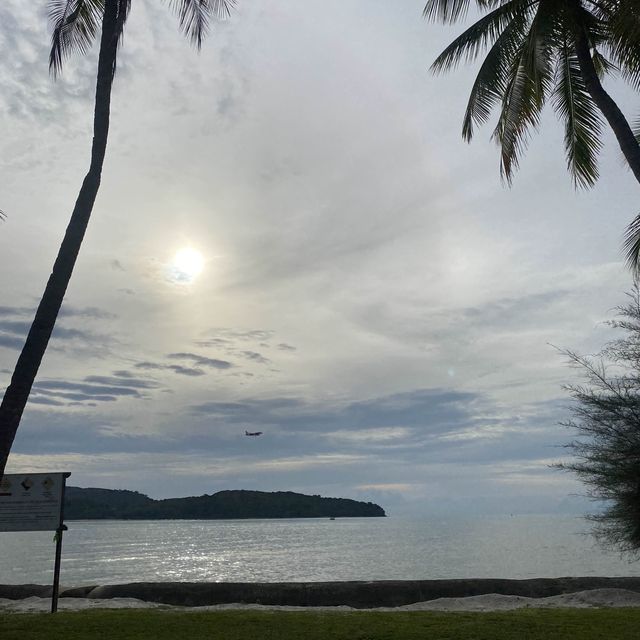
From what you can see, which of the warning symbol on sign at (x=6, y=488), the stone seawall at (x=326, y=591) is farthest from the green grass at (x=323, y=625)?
the stone seawall at (x=326, y=591)

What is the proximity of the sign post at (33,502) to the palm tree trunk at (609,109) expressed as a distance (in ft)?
48.8


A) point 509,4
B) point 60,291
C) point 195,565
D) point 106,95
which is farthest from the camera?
point 195,565

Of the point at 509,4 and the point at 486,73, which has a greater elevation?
the point at 509,4

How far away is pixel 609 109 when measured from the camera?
15.3 metres

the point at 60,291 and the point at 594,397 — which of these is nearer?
the point at 60,291

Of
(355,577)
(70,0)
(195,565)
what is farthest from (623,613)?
(195,565)

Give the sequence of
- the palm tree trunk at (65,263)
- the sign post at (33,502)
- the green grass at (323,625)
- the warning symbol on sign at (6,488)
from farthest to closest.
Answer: the warning symbol on sign at (6,488)
the sign post at (33,502)
the palm tree trunk at (65,263)
the green grass at (323,625)

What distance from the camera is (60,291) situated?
12.5 metres

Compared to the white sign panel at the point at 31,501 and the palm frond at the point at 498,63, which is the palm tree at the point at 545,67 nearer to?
the palm frond at the point at 498,63

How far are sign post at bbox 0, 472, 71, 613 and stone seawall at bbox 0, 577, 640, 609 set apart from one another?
508 centimetres

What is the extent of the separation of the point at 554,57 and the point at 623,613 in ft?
45.3

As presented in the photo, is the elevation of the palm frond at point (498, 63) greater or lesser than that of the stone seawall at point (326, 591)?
greater

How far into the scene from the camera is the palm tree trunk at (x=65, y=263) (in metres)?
11.5

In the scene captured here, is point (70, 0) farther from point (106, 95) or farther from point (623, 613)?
point (623, 613)
